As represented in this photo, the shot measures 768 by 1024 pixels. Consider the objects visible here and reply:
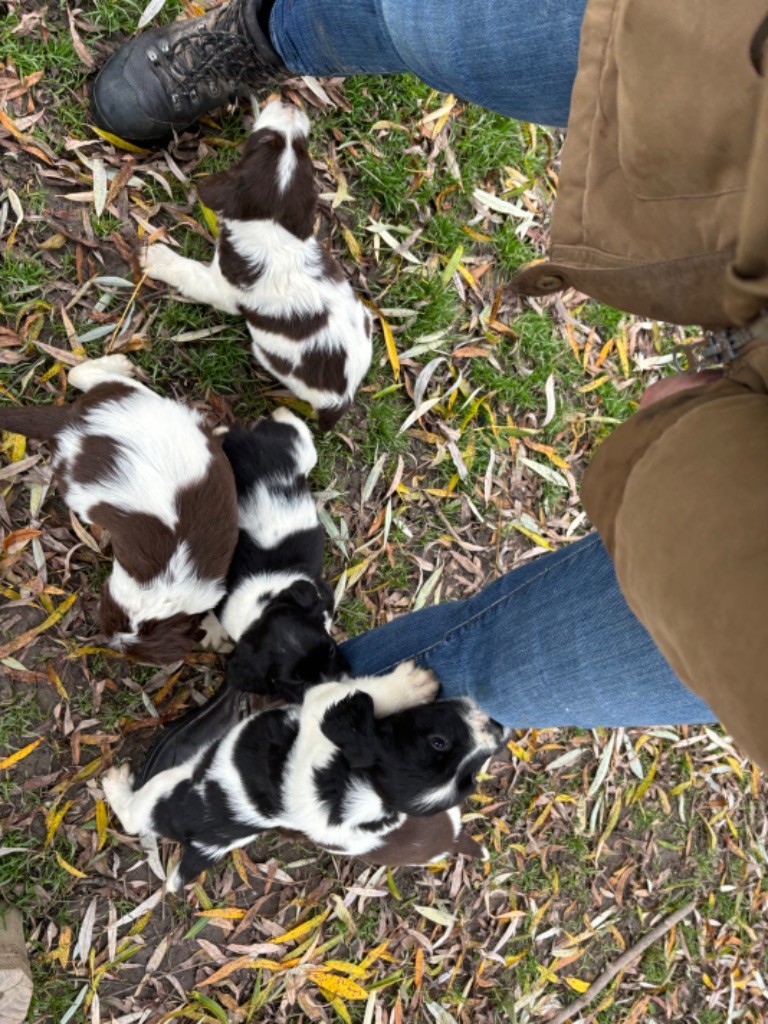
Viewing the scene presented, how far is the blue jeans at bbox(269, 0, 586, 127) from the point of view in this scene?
2357mm

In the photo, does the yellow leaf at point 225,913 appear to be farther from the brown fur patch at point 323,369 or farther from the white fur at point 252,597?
the brown fur patch at point 323,369

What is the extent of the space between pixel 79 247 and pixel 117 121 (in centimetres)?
54

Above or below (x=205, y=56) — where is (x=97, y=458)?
below

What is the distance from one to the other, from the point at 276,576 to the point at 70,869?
148cm

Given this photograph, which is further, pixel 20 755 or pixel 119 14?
pixel 119 14

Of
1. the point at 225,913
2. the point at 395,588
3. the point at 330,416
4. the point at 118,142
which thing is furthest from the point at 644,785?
the point at 118,142

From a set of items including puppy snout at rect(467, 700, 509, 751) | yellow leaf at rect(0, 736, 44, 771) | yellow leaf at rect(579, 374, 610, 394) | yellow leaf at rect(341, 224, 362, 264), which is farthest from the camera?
yellow leaf at rect(579, 374, 610, 394)

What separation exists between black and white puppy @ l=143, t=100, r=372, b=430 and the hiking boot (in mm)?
215

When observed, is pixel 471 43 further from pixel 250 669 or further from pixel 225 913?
pixel 225 913

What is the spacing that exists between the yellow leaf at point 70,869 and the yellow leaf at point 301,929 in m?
0.90

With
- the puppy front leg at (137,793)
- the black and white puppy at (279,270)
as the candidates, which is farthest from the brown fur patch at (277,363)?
the puppy front leg at (137,793)

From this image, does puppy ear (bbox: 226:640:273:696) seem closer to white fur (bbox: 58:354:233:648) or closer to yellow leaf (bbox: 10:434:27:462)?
white fur (bbox: 58:354:233:648)

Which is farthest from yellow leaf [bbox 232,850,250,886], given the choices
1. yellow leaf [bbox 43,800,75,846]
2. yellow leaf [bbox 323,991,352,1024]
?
yellow leaf [bbox 43,800,75,846]

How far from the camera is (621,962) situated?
14.5 feet
